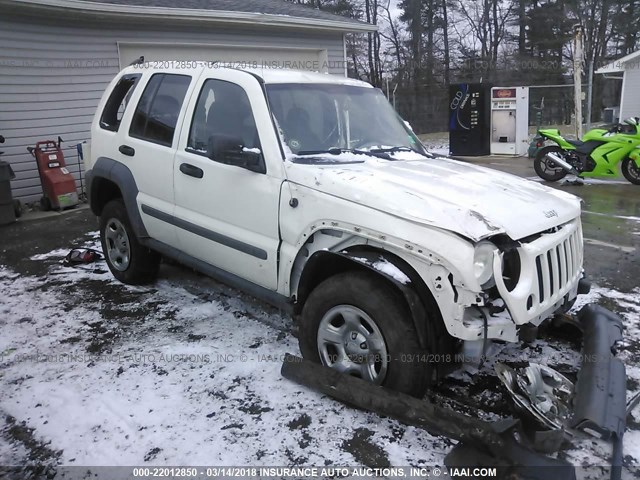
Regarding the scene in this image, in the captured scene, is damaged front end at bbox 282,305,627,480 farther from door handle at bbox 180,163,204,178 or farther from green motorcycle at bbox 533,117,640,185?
green motorcycle at bbox 533,117,640,185

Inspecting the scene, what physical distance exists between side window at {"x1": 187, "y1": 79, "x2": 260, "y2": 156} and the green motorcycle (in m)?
8.18

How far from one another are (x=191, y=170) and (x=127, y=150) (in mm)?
1075

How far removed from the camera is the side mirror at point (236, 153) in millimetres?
3574

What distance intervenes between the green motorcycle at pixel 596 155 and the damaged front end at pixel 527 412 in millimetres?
7688

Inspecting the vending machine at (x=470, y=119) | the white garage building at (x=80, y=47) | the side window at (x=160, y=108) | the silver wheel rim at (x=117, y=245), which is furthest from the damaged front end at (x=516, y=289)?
the vending machine at (x=470, y=119)

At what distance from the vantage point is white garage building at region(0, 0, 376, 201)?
9070mm

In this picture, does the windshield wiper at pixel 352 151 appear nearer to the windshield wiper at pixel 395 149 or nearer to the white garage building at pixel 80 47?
the windshield wiper at pixel 395 149

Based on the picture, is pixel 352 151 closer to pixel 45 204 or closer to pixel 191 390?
pixel 191 390

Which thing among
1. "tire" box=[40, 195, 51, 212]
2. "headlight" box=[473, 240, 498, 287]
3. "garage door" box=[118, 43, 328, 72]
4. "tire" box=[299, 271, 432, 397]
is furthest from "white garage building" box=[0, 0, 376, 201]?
"headlight" box=[473, 240, 498, 287]

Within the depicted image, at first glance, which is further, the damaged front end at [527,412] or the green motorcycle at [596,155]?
the green motorcycle at [596,155]

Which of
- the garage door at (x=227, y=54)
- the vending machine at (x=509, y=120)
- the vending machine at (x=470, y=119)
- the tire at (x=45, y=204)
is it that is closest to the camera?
the tire at (x=45, y=204)

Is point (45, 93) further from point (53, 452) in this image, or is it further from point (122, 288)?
point (53, 452)

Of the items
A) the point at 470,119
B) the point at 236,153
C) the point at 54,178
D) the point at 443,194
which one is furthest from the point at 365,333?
the point at 470,119

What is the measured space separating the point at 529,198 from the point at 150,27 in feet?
30.6
